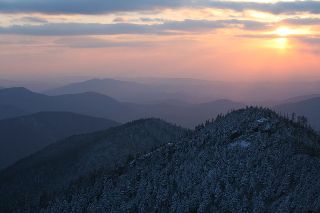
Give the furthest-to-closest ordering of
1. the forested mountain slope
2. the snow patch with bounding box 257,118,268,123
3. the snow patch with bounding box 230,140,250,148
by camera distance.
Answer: the snow patch with bounding box 257,118,268,123 → the snow patch with bounding box 230,140,250,148 → the forested mountain slope

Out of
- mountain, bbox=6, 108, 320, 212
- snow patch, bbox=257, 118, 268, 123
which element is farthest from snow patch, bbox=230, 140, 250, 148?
snow patch, bbox=257, 118, 268, 123

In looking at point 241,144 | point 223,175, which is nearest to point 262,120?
point 241,144

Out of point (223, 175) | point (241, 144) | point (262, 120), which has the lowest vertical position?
point (223, 175)

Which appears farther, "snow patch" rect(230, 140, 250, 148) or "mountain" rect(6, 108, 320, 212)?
"snow patch" rect(230, 140, 250, 148)

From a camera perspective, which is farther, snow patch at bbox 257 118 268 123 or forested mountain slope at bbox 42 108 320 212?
snow patch at bbox 257 118 268 123

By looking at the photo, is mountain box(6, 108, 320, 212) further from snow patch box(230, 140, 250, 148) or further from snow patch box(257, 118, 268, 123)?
snow patch box(230, 140, 250, 148)

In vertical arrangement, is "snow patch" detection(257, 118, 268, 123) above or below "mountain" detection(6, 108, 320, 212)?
above

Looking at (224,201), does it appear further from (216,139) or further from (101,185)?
(101,185)

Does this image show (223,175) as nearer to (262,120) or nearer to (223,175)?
(223,175)

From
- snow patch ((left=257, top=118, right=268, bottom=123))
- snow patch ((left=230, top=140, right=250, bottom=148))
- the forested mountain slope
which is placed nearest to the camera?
the forested mountain slope

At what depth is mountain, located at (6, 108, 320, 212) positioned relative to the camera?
8569 centimetres

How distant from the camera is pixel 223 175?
97.8 metres

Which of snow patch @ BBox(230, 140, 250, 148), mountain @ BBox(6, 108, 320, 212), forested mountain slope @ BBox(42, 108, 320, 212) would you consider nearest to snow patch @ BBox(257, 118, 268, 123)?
mountain @ BBox(6, 108, 320, 212)

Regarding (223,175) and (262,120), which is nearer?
(223,175)
